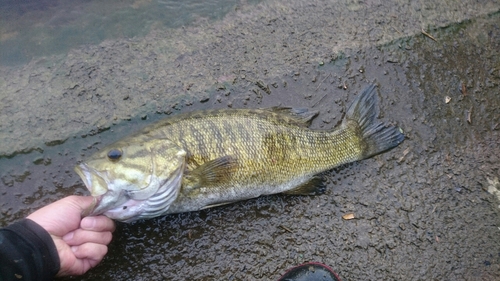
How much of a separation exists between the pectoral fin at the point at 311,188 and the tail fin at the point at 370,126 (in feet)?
1.48

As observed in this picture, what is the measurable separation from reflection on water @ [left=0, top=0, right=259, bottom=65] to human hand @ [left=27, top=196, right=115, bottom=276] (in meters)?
1.53

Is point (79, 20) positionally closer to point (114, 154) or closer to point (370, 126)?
Answer: point (114, 154)

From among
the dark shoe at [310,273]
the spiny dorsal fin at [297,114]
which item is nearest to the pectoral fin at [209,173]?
the spiny dorsal fin at [297,114]

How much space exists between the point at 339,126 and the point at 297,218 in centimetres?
82

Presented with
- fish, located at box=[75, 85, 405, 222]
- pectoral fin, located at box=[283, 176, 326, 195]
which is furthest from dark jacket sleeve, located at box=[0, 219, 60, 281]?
pectoral fin, located at box=[283, 176, 326, 195]

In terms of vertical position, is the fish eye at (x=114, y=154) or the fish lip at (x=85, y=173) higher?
the fish eye at (x=114, y=154)

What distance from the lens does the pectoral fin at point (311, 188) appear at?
3202mm

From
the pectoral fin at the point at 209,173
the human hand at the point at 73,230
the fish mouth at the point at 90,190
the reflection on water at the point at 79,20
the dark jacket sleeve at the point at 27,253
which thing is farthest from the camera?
the reflection on water at the point at 79,20

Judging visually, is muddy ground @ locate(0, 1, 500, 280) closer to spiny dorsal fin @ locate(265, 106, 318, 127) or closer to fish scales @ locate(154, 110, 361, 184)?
spiny dorsal fin @ locate(265, 106, 318, 127)

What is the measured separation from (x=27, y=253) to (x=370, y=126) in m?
2.62

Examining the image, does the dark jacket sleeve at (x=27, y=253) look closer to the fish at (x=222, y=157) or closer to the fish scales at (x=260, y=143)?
the fish at (x=222, y=157)

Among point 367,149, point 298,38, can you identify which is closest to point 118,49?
point 298,38

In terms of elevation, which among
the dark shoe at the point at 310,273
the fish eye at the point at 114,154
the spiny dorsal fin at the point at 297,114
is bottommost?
the dark shoe at the point at 310,273

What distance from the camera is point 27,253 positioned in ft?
7.84
